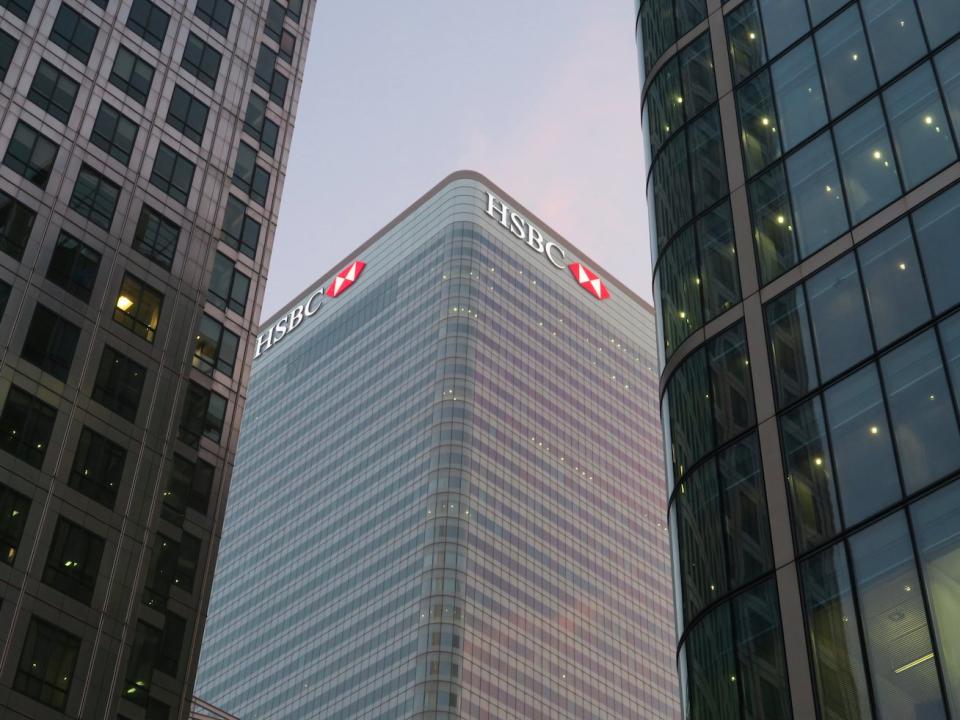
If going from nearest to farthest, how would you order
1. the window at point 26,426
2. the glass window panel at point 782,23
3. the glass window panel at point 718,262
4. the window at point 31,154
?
1. the glass window panel at point 718,262
2. the glass window panel at point 782,23
3. the window at point 26,426
4. the window at point 31,154

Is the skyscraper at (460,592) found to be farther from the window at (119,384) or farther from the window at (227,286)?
the window at (119,384)

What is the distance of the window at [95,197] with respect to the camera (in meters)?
58.7

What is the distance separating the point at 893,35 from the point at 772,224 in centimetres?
664

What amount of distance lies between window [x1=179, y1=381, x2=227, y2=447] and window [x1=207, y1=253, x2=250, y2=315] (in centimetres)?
523

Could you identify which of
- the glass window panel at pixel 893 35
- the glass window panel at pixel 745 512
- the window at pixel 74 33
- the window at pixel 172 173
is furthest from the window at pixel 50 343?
the glass window panel at pixel 893 35

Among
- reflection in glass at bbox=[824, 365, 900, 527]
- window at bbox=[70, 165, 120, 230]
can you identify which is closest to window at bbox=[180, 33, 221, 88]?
window at bbox=[70, 165, 120, 230]

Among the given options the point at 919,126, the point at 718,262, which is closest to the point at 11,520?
the point at 718,262

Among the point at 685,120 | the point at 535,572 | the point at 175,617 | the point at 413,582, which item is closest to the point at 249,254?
the point at 175,617

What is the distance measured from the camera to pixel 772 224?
3903 cm

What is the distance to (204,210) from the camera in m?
64.1

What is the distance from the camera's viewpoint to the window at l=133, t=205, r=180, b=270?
6044cm

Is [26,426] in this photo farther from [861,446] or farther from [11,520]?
[861,446]

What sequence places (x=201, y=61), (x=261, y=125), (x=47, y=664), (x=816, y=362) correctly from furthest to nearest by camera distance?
(x=261, y=125)
(x=201, y=61)
(x=47, y=664)
(x=816, y=362)

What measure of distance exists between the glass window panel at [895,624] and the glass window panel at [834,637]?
0.35 metres
